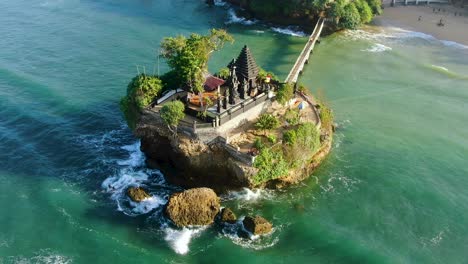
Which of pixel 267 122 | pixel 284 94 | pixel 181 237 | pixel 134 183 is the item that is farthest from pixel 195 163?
pixel 284 94

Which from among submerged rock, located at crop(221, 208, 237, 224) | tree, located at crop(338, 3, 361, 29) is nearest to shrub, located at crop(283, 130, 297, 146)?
submerged rock, located at crop(221, 208, 237, 224)

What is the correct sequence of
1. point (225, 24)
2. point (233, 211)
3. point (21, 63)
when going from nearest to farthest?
point (233, 211)
point (21, 63)
point (225, 24)

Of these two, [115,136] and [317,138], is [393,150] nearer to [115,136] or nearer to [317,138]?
[317,138]

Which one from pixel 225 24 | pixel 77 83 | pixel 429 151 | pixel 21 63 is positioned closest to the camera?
pixel 429 151

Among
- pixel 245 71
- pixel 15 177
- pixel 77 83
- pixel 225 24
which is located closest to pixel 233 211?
pixel 245 71

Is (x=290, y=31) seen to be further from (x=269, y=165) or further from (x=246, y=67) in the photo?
(x=269, y=165)
